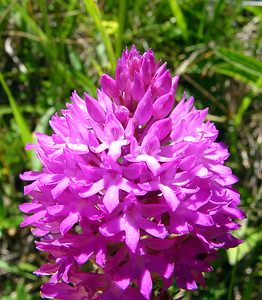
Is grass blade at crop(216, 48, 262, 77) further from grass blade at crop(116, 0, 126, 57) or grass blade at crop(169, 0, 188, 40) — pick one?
grass blade at crop(116, 0, 126, 57)

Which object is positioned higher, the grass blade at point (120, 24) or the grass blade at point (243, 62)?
the grass blade at point (120, 24)

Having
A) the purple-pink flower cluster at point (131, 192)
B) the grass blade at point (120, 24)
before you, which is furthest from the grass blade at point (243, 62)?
the purple-pink flower cluster at point (131, 192)

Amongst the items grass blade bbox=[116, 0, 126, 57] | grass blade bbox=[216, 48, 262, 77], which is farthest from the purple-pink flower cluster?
grass blade bbox=[216, 48, 262, 77]

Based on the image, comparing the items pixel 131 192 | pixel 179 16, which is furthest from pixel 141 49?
pixel 131 192

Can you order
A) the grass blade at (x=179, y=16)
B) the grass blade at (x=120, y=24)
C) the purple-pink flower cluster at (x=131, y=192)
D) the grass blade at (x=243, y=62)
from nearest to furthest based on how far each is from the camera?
the purple-pink flower cluster at (x=131, y=192) < the grass blade at (x=120, y=24) < the grass blade at (x=243, y=62) < the grass blade at (x=179, y=16)

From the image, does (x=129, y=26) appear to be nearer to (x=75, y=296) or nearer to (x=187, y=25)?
(x=187, y=25)

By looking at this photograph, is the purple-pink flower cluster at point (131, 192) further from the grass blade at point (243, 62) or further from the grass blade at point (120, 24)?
the grass blade at point (243, 62)
